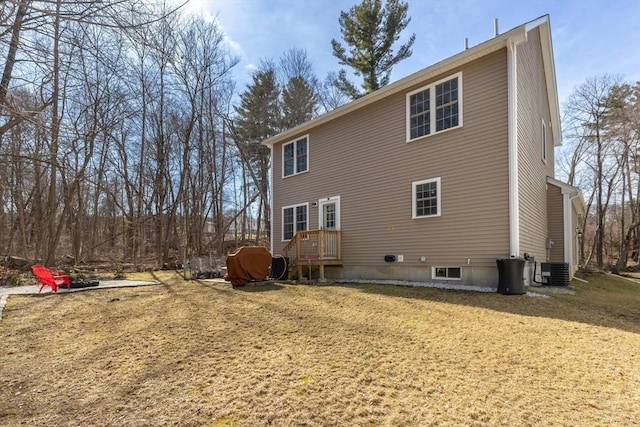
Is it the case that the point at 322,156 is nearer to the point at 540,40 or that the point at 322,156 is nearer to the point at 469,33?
the point at 469,33

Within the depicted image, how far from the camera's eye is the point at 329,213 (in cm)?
1247

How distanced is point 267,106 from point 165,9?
65.8 feet

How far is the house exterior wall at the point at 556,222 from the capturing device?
12336mm

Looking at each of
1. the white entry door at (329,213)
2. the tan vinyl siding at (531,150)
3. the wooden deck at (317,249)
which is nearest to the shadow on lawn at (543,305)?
the tan vinyl siding at (531,150)

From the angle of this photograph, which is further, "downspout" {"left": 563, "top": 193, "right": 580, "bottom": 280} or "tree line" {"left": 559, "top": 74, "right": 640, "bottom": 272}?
"tree line" {"left": 559, "top": 74, "right": 640, "bottom": 272}

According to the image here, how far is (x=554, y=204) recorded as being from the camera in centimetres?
1262

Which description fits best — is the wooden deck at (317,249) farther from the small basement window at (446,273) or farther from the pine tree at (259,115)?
the pine tree at (259,115)

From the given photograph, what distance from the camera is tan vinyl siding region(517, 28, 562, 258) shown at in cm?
883

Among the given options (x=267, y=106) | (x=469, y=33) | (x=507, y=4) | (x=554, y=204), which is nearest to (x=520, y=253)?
(x=554, y=204)

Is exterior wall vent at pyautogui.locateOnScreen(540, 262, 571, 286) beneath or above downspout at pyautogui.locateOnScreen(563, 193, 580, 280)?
beneath

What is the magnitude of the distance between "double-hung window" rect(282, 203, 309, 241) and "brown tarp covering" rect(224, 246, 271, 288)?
2721 mm

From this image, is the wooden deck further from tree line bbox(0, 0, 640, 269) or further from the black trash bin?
tree line bbox(0, 0, 640, 269)

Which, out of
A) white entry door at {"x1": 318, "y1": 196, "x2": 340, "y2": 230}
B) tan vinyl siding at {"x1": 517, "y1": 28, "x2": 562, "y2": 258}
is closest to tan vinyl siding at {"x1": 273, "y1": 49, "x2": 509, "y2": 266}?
white entry door at {"x1": 318, "y1": 196, "x2": 340, "y2": 230}

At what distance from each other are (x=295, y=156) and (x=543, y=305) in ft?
32.0
